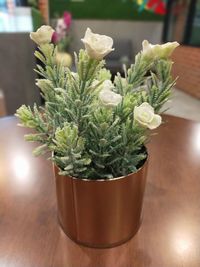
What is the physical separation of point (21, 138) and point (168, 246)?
667 mm

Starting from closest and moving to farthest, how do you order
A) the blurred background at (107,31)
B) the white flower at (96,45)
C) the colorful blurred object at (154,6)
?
the white flower at (96,45) < the blurred background at (107,31) < the colorful blurred object at (154,6)

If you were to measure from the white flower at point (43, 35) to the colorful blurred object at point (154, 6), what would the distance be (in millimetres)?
4773

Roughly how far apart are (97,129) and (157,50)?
0.18 m

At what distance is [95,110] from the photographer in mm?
468

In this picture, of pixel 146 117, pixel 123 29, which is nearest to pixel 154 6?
Result: pixel 123 29

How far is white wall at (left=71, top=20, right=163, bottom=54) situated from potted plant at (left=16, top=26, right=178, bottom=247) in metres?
4.60

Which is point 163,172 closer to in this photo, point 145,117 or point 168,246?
point 168,246

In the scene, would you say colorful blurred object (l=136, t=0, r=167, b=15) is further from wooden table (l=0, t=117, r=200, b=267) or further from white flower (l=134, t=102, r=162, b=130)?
white flower (l=134, t=102, r=162, b=130)

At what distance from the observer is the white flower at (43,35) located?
1.50ft

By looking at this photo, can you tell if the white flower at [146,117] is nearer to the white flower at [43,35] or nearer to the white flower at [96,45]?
the white flower at [96,45]

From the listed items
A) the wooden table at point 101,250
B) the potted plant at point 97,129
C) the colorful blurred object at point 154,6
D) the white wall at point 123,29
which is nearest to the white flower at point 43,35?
the potted plant at point 97,129

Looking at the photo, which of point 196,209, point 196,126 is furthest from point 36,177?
point 196,126

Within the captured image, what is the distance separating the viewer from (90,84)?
18.2 inches

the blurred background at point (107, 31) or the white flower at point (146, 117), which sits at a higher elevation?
the white flower at point (146, 117)
